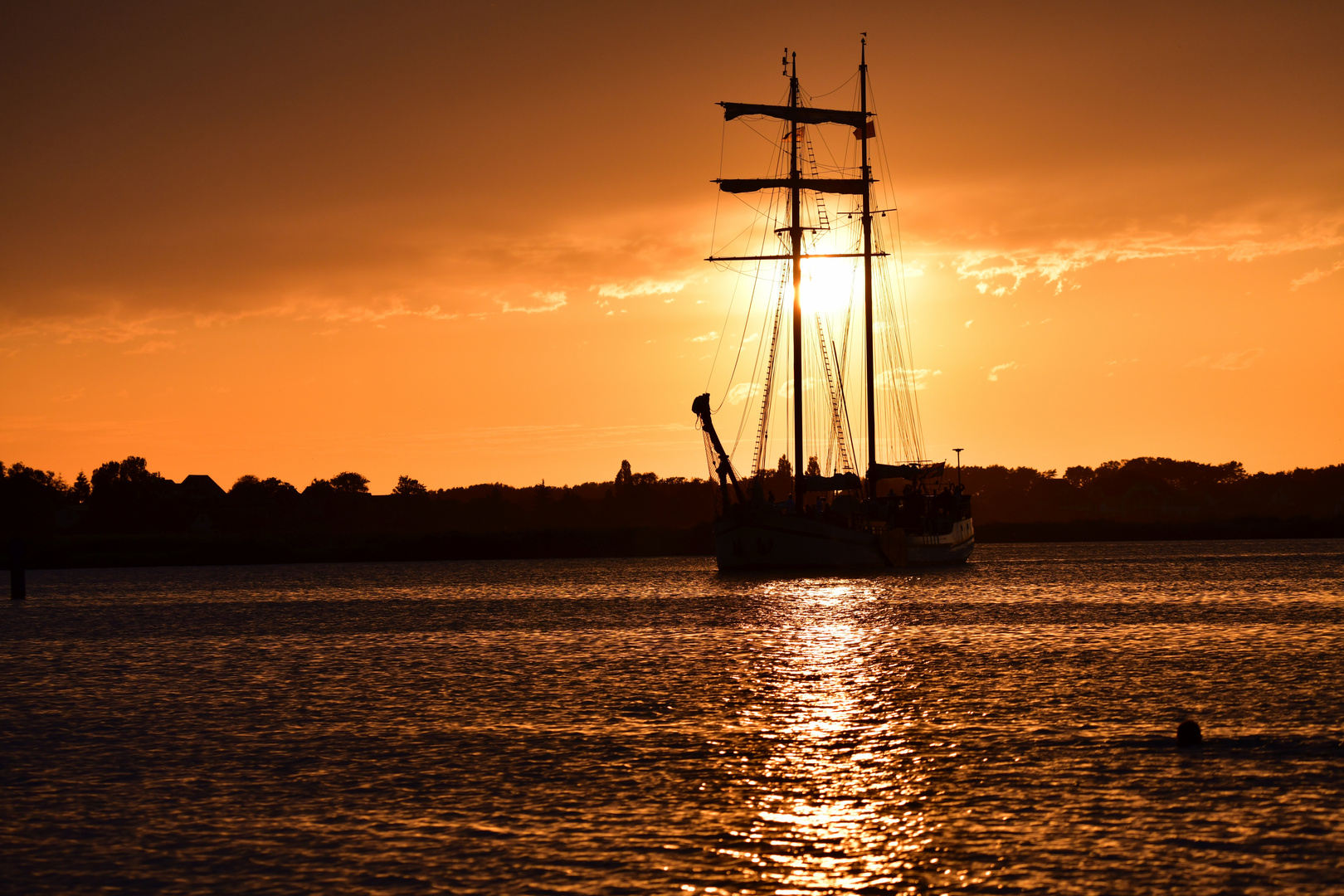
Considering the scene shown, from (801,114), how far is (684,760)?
77316 millimetres

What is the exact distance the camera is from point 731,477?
83125 mm

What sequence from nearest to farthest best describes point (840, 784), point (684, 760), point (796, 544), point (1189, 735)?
point (840, 784) → point (684, 760) → point (1189, 735) → point (796, 544)

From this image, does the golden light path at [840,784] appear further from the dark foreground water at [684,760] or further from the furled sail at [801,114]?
the furled sail at [801,114]

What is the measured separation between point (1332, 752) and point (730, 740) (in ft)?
31.6

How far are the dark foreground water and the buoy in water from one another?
25cm

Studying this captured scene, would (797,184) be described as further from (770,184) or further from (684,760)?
(684,760)

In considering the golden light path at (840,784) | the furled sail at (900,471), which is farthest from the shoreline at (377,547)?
the golden light path at (840,784)

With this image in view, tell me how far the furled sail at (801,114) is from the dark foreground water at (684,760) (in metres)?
51.3

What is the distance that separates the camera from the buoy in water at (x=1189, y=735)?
20359 mm

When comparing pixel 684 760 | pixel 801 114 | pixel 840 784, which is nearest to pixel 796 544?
pixel 801 114

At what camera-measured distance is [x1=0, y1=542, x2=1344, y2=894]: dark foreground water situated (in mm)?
13703

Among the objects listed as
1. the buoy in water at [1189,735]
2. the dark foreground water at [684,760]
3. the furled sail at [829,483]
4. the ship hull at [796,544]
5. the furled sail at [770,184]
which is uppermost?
the furled sail at [770,184]

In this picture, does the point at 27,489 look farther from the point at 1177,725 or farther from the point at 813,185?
the point at 1177,725

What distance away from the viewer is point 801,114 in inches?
3578
